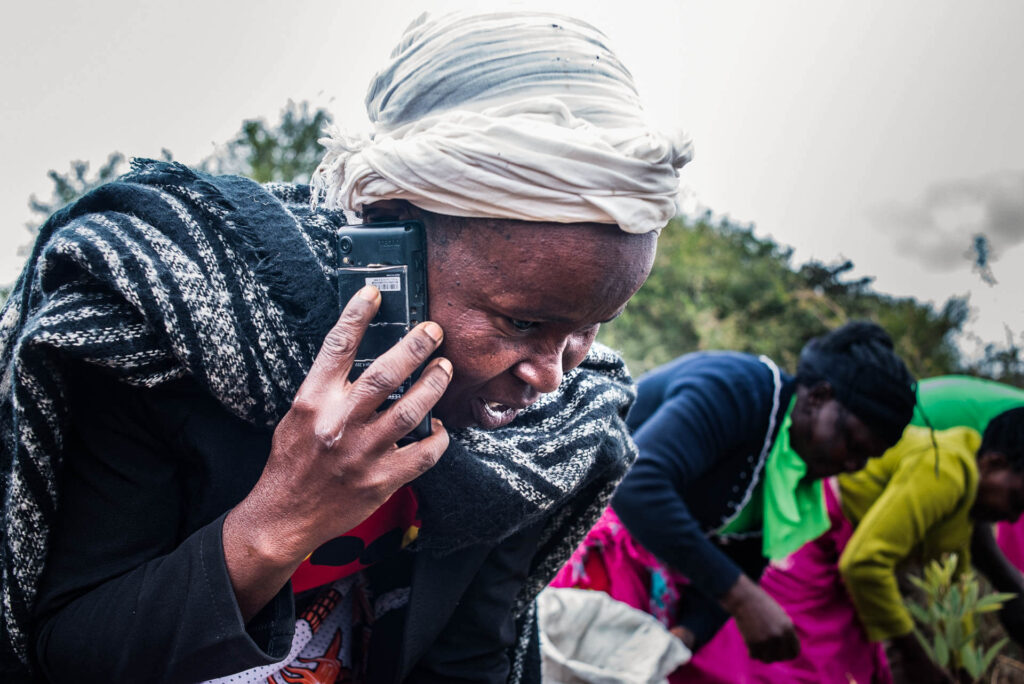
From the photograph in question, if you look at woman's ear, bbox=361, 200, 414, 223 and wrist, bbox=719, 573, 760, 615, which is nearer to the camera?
woman's ear, bbox=361, 200, 414, 223

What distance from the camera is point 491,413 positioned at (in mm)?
1173

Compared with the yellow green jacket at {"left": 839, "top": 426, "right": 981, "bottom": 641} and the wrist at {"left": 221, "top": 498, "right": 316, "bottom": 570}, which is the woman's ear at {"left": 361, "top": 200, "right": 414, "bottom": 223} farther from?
the yellow green jacket at {"left": 839, "top": 426, "right": 981, "bottom": 641}

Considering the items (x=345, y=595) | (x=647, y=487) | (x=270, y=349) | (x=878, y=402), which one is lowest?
(x=647, y=487)

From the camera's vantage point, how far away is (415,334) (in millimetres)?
987

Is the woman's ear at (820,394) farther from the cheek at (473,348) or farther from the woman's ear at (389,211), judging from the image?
the woman's ear at (389,211)

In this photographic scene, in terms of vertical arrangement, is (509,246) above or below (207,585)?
above

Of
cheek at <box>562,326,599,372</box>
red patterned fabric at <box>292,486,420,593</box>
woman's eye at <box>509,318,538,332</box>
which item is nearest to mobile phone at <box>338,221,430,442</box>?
woman's eye at <box>509,318,538,332</box>

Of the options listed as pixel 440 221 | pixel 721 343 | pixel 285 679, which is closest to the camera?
pixel 440 221

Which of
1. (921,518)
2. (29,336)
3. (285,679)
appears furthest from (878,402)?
(29,336)

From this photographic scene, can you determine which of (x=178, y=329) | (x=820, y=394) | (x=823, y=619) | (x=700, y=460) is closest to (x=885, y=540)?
(x=823, y=619)

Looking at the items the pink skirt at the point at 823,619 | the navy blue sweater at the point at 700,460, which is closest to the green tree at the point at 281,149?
the navy blue sweater at the point at 700,460

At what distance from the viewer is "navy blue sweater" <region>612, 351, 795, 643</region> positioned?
2391mm

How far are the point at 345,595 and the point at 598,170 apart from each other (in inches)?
40.4

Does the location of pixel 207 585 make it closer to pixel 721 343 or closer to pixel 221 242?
pixel 221 242
